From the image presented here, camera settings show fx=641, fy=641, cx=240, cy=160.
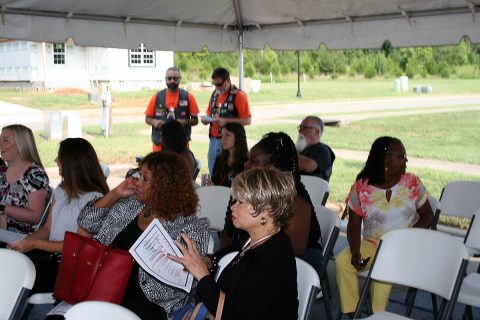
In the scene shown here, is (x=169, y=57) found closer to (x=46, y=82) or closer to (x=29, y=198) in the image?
(x=46, y=82)

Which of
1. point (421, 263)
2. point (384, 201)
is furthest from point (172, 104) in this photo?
point (421, 263)

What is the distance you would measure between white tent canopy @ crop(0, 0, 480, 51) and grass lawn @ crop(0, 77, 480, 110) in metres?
15.1

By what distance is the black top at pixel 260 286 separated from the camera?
237 cm

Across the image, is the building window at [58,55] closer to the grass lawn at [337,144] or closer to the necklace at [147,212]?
the grass lawn at [337,144]

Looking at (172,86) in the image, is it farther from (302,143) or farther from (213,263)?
(213,263)

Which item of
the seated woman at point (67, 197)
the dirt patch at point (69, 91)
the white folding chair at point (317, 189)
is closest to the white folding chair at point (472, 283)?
the white folding chair at point (317, 189)

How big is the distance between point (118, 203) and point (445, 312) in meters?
1.72

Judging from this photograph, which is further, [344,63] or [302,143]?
[344,63]

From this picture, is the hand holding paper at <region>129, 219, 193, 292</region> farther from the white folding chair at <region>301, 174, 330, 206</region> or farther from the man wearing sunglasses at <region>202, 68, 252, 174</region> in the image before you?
the man wearing sunglasses at <region>202, 68, 252, 174</region>

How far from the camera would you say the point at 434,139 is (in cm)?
1625

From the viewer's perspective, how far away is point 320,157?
18.4 feet

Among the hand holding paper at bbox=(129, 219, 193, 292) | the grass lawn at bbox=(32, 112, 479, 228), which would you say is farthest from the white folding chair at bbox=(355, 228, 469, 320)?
the grass lawn at bbox=(32, 112, 479, 228)

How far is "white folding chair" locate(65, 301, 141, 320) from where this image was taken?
204cm

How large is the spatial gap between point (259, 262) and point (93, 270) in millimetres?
898
